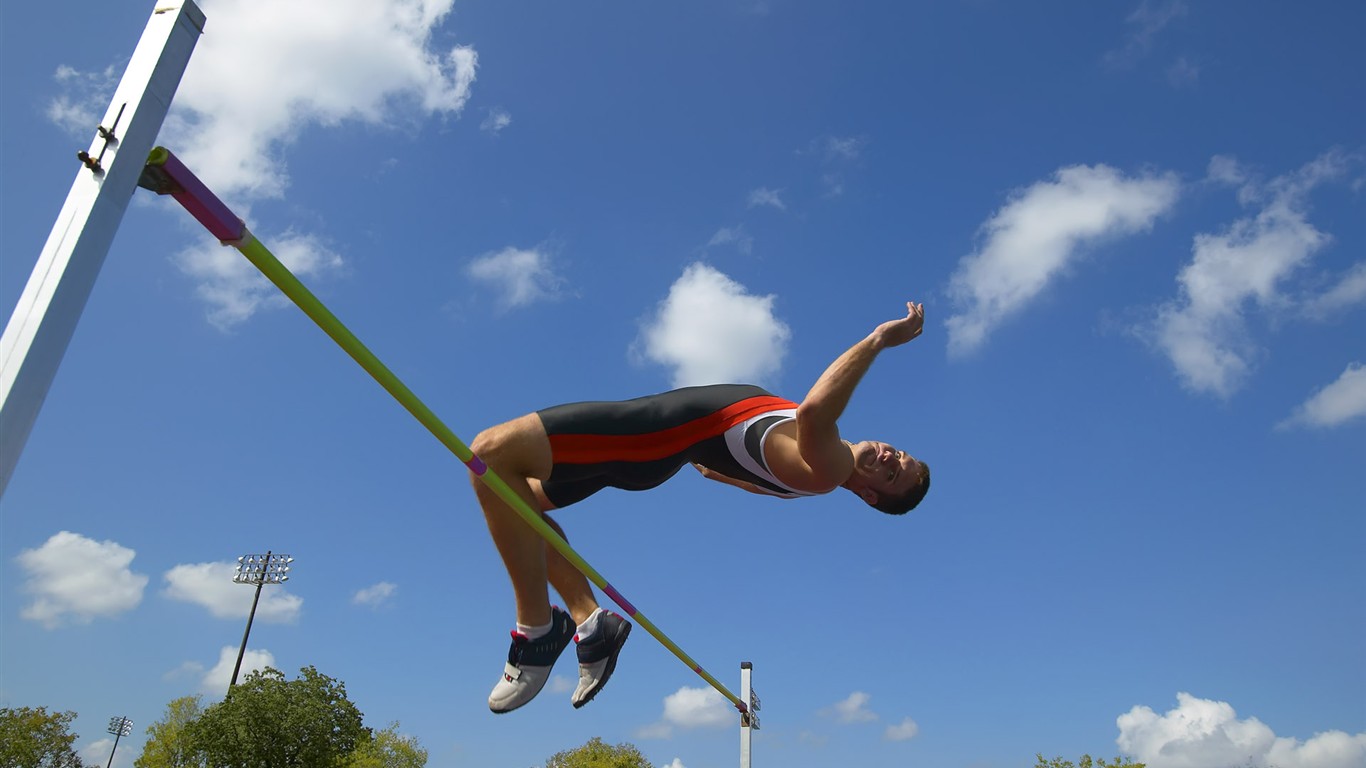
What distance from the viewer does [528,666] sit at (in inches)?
148

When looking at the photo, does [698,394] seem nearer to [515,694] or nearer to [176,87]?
[515,694]

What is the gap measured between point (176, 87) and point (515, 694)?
2.72m

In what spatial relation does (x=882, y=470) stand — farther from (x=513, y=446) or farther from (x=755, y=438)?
(x=513, y=446)

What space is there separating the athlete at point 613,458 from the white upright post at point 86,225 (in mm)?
1717

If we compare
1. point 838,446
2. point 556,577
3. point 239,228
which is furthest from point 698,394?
point 239,228

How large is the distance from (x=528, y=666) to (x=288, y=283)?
207 centimetres

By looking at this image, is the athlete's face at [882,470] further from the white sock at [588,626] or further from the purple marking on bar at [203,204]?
the purple marking on bar at [203,204]

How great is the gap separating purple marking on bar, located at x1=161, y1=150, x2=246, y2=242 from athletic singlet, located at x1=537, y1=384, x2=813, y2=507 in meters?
1.50

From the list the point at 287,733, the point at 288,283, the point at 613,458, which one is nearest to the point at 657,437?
the point at 613,458

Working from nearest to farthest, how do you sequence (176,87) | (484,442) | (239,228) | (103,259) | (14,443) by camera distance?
(14,443) < (103,259) < (176,87) < (239,228) < (484,442)

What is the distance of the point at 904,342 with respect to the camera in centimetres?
377

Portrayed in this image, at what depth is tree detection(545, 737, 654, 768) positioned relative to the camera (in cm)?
3547

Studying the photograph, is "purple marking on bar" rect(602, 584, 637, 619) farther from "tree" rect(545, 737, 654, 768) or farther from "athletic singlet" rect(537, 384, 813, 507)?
"tree" rect(545, 737, 654, 768)

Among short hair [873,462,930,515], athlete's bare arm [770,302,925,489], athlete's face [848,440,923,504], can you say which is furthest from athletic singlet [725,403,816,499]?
short hair [873,462,930,515]
